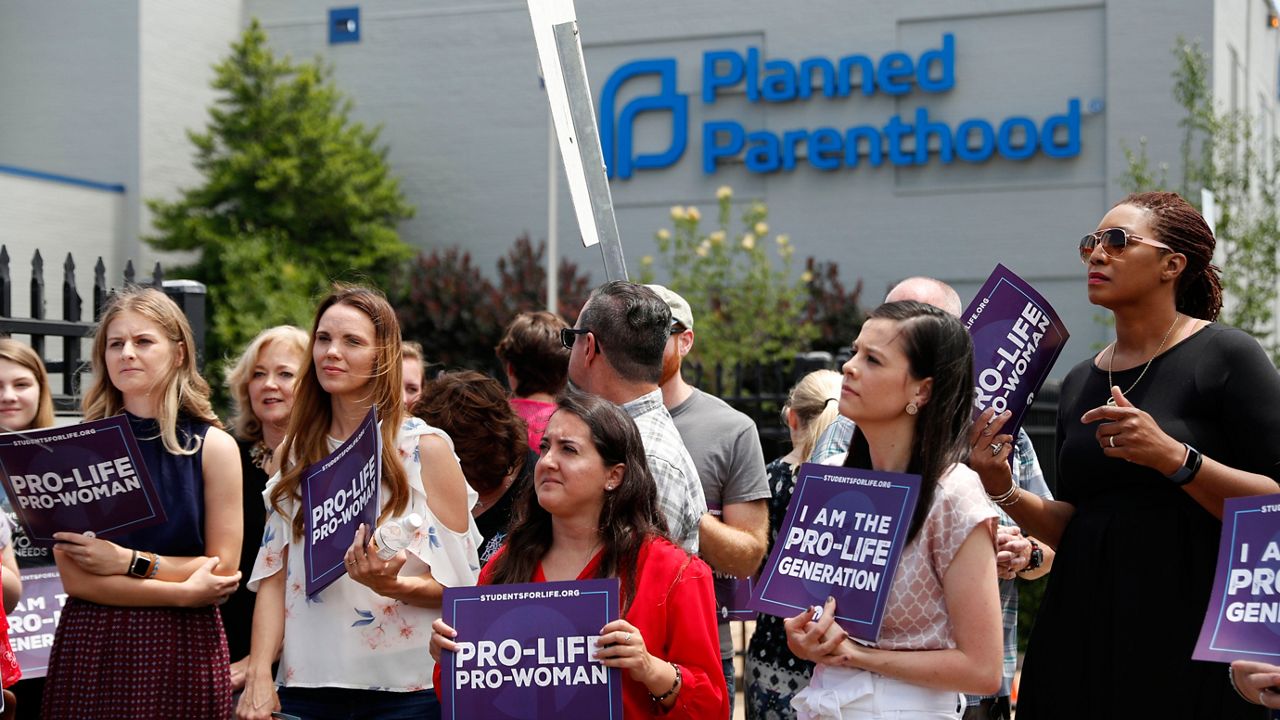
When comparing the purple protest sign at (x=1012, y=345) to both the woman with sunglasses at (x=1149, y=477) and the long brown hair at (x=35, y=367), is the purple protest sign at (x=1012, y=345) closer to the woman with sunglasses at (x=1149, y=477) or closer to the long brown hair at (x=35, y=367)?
the woman with sunglasses at (x=1149, y=477)

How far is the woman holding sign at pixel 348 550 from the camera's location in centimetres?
379

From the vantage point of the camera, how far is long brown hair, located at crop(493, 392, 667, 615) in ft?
11.3

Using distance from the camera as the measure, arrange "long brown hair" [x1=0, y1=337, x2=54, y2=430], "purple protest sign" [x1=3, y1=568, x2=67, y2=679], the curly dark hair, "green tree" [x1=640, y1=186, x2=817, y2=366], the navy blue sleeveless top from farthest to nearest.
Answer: "green tree" [x1=640, y1=186, x2=817, y2=366] → "long brown hair" [x1=0, y1=337, x2=54, y2=430] → "purple protest sign" [x1=3, y1=568, x2=67, y2=679] → the curly dark hair → the navy blue sleeveless top

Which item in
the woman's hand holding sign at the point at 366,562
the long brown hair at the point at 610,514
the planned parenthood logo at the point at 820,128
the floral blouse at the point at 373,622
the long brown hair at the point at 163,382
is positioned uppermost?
the planned parenthood logo at the point at 820,128

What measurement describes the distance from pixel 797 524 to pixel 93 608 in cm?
227

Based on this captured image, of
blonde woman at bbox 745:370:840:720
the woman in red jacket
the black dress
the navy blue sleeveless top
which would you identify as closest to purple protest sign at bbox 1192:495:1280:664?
the black dress

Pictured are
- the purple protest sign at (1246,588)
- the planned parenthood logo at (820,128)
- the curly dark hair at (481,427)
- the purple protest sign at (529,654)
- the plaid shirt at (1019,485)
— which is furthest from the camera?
the planned parenthood logo at (820,128)

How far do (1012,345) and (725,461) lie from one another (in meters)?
1.23

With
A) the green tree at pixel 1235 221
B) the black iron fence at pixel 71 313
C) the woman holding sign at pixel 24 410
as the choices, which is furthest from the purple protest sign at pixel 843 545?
the green tree at pixel 1235 221

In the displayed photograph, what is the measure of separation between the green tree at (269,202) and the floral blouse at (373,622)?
17.6 metres

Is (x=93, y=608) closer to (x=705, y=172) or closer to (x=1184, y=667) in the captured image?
(x=1184, y=667)

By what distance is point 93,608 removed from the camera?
413 centimetres

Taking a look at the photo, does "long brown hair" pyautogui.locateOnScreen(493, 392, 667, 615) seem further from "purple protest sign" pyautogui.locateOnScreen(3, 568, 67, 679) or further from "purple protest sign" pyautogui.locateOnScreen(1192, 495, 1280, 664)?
"purple protest sign" pyautogui.locateOnScreen(3, 568, 67, 679)

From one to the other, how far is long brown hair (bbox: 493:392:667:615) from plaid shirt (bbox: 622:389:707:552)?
0.45 feet
